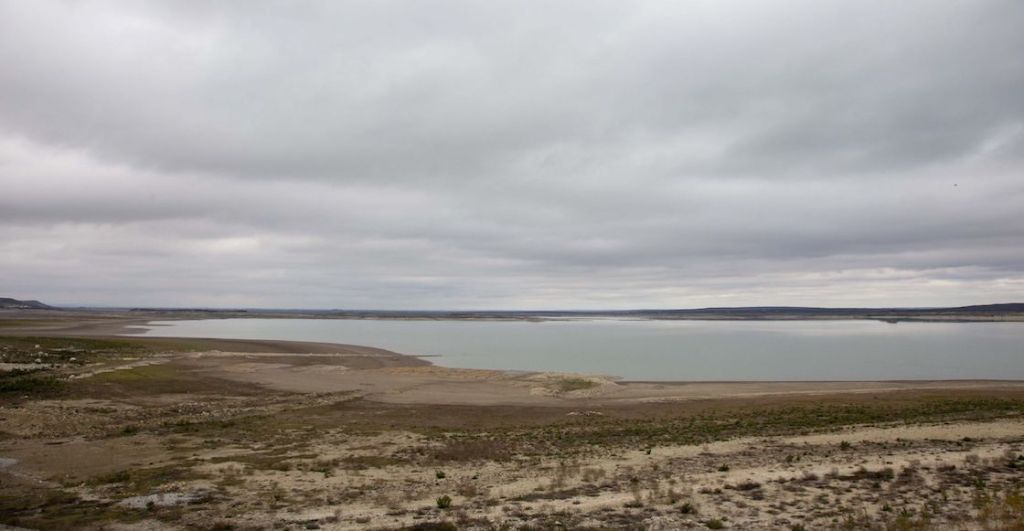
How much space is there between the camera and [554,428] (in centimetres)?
2427

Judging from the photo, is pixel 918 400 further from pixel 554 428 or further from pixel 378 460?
pixel 378 460

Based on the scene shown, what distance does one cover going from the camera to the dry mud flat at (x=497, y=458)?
37.7 feet

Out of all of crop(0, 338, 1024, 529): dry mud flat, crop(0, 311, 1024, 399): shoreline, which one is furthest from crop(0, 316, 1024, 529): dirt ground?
crop(0, 311, 1024, 399): shoreline

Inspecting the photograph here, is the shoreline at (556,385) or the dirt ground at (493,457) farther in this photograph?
the shoreline at (556,385)

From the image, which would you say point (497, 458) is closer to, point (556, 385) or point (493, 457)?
point (493, 457)

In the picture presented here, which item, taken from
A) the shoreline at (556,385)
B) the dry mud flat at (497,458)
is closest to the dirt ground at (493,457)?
the dry mud flat at (497,458)

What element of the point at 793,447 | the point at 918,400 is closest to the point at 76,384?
the point at 793,447

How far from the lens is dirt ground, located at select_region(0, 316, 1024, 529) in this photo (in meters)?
11.5

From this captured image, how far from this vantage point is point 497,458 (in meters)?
18.0

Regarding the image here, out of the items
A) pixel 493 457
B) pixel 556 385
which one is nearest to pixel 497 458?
pixel 493 457

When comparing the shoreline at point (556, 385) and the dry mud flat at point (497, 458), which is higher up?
the dry mud flat at point (497, 458)

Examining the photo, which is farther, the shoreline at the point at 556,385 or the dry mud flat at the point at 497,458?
the shoreline at the point at 556,385

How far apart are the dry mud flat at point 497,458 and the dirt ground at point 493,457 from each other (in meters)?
0.08

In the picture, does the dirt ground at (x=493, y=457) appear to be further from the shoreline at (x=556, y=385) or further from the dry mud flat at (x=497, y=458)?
the shoreline at (x=556, y=385)
